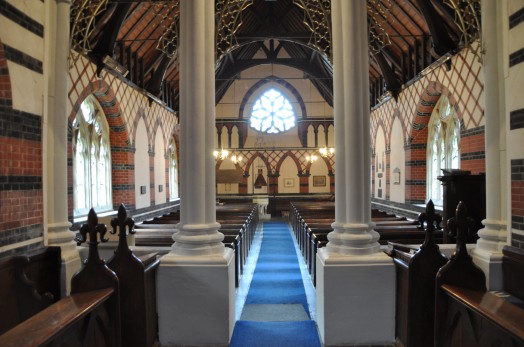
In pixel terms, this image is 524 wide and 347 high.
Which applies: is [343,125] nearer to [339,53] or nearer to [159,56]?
[339,53]

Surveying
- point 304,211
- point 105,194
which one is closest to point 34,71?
point 105,194

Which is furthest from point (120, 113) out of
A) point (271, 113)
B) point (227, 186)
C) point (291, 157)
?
point (291, 157)

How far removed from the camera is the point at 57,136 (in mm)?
3617

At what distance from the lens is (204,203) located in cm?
324

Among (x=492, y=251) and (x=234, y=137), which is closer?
(x=492, y=251)

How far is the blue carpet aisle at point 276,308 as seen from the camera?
3.25m

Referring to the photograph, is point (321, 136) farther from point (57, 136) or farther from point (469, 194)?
point (57, 136)

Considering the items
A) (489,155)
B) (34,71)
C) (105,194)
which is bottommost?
(105,194)

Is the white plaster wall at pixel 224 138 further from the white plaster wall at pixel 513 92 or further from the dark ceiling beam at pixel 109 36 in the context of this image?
the white plaster wall at pixel 513 92

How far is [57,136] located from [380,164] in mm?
11839

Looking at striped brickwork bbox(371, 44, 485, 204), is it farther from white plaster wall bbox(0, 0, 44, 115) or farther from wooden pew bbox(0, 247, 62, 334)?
wooden pew bbox(0, 247, 62, 334)

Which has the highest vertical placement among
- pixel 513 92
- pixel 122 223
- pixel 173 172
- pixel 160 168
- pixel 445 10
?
pixel 445 10

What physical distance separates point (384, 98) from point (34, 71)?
10.9m

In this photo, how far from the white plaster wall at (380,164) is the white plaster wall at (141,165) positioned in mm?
7660
